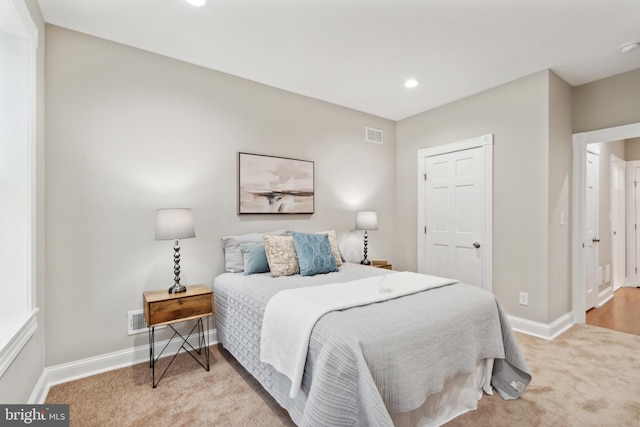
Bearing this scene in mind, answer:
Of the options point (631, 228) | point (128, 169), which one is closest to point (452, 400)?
point (128, 169)

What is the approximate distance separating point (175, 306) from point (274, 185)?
1.56m

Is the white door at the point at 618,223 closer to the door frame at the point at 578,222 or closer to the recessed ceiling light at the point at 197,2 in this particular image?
the door frame at the point at 578,222

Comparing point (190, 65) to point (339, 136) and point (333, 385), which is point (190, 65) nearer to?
point (339, 136)

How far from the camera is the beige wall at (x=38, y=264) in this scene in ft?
5.89

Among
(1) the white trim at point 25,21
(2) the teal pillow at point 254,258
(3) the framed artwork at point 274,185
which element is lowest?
(2) the teal pillow at point 254,258

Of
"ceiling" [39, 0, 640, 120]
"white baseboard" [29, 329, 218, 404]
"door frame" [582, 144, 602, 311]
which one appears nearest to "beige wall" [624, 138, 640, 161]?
"door frame" [582, 144, 602, 311]

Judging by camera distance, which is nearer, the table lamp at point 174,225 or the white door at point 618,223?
the table lamp at point 174,225

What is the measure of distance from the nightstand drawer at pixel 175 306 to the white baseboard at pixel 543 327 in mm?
3081

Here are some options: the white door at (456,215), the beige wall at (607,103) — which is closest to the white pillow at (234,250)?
the white door at (456,215)

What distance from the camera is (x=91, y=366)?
7.86 feet

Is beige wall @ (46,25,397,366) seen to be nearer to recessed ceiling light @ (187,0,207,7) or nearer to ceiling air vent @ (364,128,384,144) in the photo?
recessed ceiling light @ (187,0,207,7)

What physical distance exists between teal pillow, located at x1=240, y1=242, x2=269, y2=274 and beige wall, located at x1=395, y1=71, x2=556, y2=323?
99.7 inches

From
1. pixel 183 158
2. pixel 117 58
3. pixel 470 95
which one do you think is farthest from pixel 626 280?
pixel 117 58

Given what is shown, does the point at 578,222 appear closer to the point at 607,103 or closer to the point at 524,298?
the point at 524,298
